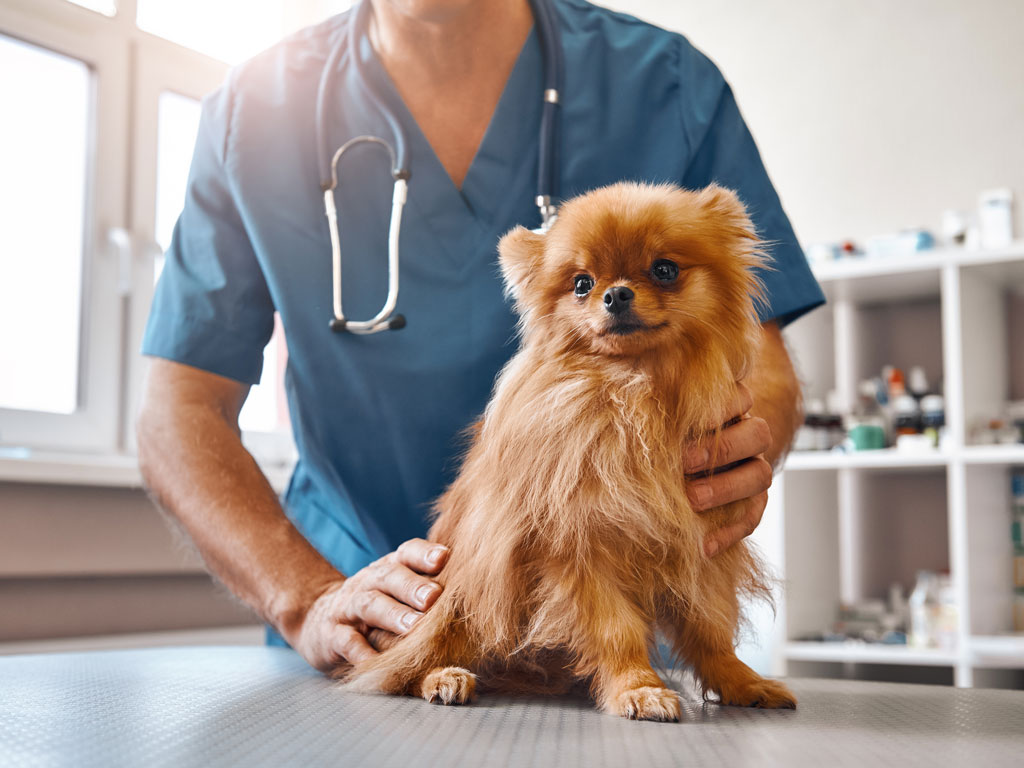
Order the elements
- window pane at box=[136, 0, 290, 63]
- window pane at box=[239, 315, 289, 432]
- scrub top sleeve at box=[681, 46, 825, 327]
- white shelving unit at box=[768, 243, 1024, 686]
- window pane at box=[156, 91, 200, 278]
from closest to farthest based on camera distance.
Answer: scrub top sleeve at box=[681, 46, 825, 327] < white shelving unit at box=[768, 243, 1024, 686] < window pane at box=[156, 91, 200, 278] < window pane at box=[136, 0, 290, 63] < window pane at box=[239, 315, 289, 432]

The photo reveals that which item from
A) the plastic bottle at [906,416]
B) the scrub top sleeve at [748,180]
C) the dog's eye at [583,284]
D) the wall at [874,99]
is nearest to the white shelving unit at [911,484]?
the plastic bottle at [906,416]

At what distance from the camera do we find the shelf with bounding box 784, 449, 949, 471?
263 centimetres

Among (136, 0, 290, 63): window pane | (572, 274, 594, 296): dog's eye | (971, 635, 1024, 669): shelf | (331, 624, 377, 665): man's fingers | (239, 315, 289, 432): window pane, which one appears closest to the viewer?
(572, 274, 594, 296): dog's eye

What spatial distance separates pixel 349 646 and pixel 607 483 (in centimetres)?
40

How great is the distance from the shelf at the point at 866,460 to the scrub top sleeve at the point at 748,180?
1340mm

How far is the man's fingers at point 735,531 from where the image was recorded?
91 centimetres

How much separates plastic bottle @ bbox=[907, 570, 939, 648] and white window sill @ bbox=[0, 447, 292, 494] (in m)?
1.90

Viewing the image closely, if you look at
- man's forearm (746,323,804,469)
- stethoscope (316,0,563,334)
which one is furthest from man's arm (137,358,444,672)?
man's forearm (746,323,804,469)

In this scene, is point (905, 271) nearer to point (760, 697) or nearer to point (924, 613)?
point (924, 613)

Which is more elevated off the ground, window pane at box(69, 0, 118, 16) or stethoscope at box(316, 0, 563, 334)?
window pane at box(69, 0, 118, 16)

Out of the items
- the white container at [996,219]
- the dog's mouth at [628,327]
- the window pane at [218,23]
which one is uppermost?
the window pane at [218,23]

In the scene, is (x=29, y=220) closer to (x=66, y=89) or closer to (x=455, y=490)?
(x=66, y=89)

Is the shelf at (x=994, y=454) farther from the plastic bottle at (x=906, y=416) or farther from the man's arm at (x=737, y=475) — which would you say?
the man's arm at (x=737, y=475)

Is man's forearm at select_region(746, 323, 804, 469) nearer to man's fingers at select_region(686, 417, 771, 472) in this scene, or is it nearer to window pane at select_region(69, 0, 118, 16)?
man's fingers at select_region(686, 417, 771, 472)
